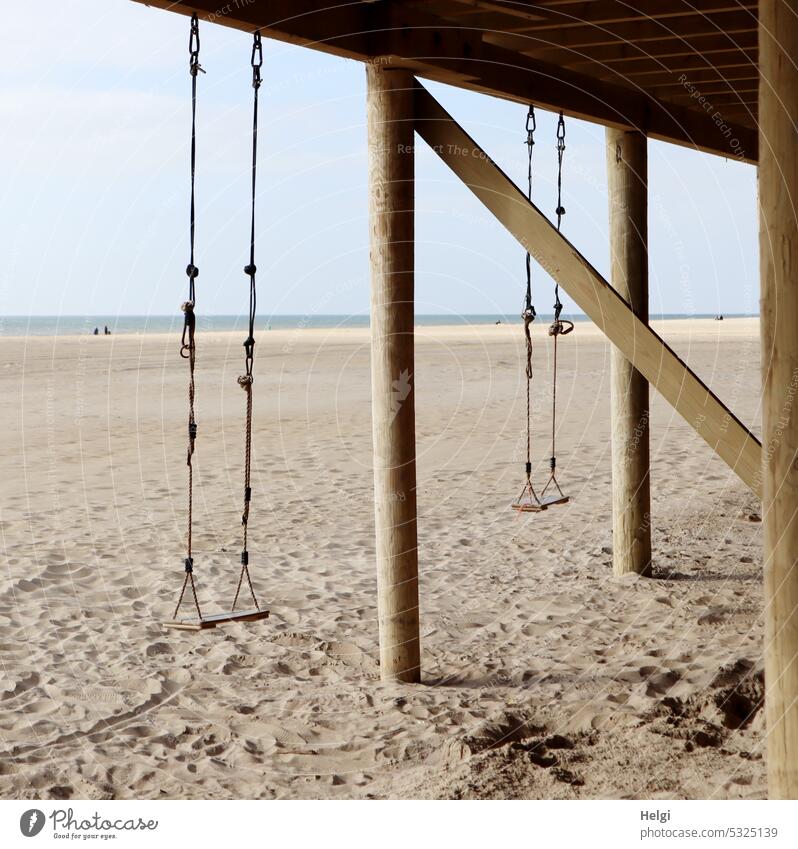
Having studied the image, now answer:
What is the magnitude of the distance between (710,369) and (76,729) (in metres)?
18.6

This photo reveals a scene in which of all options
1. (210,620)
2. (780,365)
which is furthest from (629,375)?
(780,365)

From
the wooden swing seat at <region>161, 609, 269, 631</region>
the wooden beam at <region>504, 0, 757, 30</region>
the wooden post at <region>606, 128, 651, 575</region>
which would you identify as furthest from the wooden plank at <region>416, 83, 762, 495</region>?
the wooden post at <region>606, 128, 651, 575</region>

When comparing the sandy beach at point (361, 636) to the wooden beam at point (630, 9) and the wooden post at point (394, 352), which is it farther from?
the wooden beam at point (630, 9)

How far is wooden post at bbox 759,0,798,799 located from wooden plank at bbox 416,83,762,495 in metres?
0.79

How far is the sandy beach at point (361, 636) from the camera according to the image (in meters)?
3.94

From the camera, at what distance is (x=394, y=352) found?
4645 millimetres

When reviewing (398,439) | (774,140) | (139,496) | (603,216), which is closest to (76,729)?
(398,439)

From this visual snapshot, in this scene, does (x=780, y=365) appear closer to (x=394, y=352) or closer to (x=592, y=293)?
(x=592, y=293)

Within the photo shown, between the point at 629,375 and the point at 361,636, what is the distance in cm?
231

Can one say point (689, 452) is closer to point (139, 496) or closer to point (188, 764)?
point (139, 496)

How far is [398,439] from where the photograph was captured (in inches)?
184

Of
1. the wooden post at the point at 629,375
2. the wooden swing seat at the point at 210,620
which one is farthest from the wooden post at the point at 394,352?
the wooden post at the point at 629,375

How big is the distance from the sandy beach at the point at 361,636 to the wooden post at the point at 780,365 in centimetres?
61

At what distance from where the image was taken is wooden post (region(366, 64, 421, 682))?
4.57m
